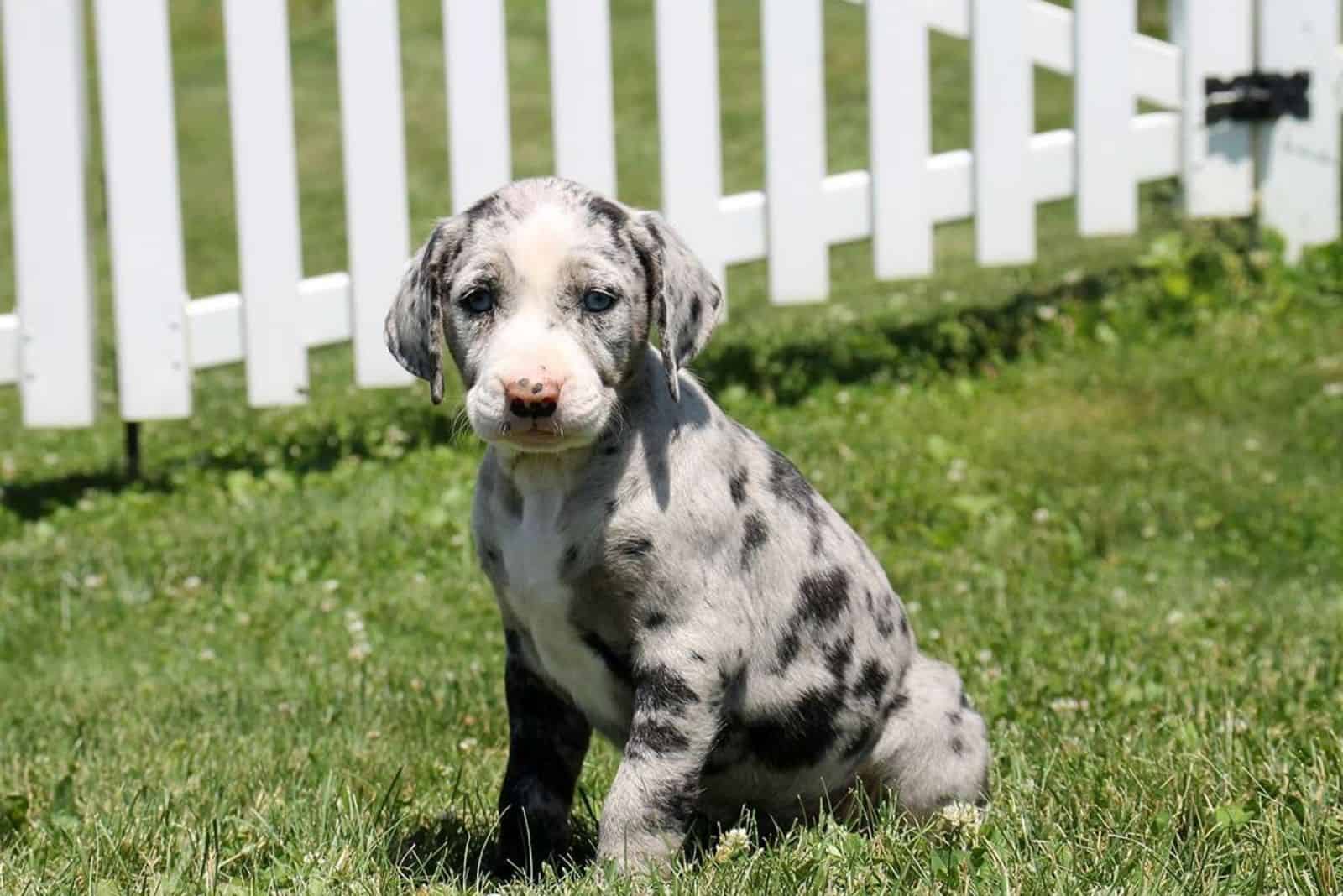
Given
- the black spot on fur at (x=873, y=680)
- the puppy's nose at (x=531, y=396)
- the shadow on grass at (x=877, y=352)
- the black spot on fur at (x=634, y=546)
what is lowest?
the shadow on grass at (x=877, y=352)

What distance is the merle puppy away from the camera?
10.3ft

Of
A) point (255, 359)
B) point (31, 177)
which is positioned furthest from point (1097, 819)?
point (31, 177)

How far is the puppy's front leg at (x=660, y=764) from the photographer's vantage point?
10.3 feet

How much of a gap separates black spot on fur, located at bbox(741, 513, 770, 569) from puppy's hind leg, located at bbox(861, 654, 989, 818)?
1.60ft

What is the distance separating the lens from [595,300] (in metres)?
3.19

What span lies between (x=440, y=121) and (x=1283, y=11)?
313 inches

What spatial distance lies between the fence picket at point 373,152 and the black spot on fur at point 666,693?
14.0ft

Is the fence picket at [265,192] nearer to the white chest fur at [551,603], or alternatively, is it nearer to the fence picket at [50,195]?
the fence picket at [50,195]

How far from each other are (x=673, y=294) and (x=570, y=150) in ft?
13.8

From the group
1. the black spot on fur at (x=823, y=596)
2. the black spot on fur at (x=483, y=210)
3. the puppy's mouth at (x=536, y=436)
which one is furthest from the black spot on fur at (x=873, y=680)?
the black spot on fur at (x=483, y=210)

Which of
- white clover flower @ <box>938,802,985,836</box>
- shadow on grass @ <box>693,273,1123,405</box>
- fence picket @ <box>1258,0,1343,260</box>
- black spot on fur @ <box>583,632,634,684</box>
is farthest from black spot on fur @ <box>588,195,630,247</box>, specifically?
fence picket @ <box>1258,0,1343,260</box>

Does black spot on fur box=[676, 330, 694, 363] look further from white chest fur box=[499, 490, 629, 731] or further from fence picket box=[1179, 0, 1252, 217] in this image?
fence picket box=[1179, 0, 1252, 217]

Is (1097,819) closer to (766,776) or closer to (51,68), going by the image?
(766,776)

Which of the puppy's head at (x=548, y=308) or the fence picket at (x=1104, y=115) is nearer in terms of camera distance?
the puppy's head at (x=548, y=308)
